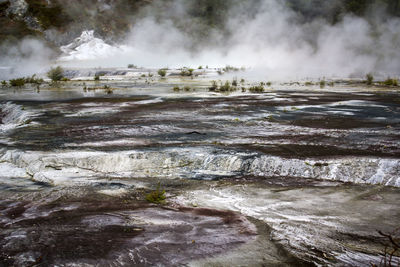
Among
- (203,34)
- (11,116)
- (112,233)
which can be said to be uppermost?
(203,34)

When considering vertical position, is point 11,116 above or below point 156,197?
above

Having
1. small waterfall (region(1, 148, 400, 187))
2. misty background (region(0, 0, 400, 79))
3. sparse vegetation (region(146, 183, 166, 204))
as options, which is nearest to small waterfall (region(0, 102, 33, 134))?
small waterfall (region(1, 148, 400, 187))

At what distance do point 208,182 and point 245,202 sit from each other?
41.0 inches

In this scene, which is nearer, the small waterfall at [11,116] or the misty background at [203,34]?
the small waterfall at [11,116]

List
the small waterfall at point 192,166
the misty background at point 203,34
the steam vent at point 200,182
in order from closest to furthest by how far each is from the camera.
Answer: the steam vent at point 200,182 < the small waterfall at point 192,166 < the misty background at point 203,34

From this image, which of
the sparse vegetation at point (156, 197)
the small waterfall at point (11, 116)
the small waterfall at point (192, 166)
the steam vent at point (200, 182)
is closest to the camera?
the steam vent at point (200, 182)

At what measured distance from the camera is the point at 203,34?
5566cm

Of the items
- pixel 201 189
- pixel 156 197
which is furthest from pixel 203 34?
pixel 156 197

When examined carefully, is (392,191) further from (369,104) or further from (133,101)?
(133,101)

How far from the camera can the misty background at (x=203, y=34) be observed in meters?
40.9

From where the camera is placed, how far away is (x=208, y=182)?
5.93 meters

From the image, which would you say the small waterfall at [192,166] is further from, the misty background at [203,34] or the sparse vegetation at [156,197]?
the misty background at [203,34]

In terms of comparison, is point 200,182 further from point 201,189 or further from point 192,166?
point 192,166

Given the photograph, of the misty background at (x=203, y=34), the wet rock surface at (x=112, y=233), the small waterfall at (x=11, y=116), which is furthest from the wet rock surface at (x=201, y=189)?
the misty background at (x=203, y=34)
